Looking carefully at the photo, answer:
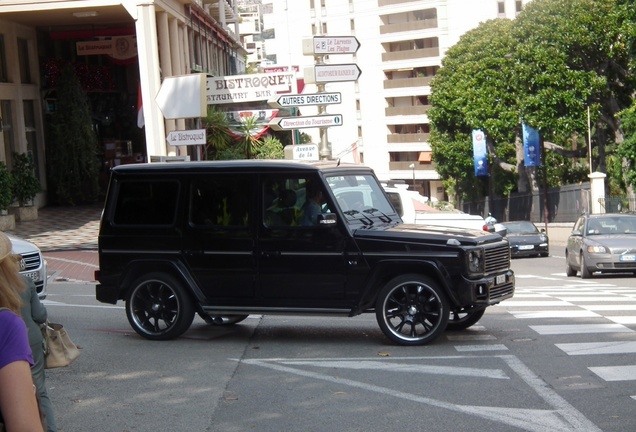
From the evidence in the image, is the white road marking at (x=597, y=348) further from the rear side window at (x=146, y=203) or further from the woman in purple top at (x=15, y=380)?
the woman in purple top at (x=15, y=380)

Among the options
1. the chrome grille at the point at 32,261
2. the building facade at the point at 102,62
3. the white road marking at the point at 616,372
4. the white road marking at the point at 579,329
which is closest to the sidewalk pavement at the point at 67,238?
the building facade at the point at 102,62

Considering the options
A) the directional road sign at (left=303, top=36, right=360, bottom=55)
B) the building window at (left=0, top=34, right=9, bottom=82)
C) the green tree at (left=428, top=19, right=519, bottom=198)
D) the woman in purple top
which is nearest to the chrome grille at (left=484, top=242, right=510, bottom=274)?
the woman in purple top

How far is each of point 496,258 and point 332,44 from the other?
11219 mm

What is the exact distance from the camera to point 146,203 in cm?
1181

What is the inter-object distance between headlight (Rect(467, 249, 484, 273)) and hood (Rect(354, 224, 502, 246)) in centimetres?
10

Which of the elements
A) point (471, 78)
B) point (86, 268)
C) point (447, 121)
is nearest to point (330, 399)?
point (86, 268)

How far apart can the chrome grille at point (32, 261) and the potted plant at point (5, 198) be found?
1378 centimetres

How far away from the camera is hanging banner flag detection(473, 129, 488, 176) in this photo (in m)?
58.1

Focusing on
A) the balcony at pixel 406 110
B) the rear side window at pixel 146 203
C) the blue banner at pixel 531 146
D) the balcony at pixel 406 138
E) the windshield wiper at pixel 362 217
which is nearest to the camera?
the windshield wiper at pixel 362 217

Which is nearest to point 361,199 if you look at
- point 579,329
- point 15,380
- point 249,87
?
point 579,329

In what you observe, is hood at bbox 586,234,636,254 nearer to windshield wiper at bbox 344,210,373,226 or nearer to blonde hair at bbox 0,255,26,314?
windshield wiper at bbox 344,210,373,226

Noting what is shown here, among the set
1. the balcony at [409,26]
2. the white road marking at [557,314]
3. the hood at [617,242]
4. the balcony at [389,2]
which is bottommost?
the hood at [617,242]

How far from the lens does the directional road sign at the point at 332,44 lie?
70.3 ft

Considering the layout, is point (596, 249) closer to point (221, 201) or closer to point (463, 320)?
point (463, 320)
